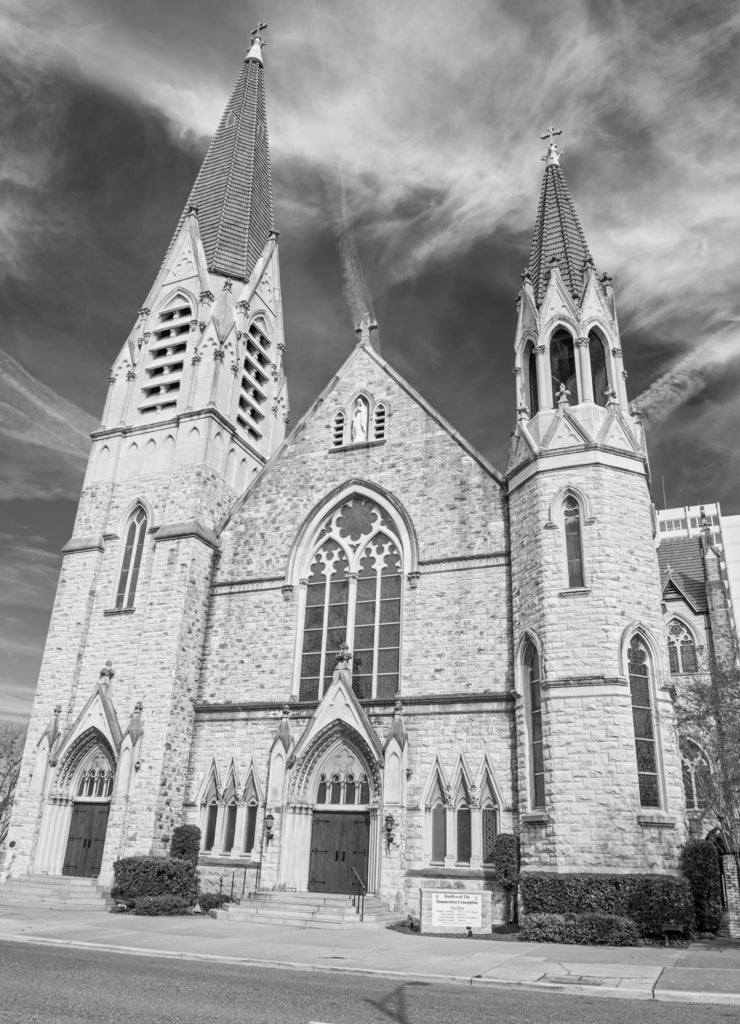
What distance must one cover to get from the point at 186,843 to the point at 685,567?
2492 cm

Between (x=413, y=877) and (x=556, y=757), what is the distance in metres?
4.51

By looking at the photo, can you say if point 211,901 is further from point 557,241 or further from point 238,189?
point 238,189

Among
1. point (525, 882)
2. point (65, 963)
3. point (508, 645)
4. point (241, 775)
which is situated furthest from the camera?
point (241, 775)

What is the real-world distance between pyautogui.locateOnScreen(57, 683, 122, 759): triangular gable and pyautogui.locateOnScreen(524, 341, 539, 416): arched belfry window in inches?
560

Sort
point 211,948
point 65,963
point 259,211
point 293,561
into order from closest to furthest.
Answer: point 65,963 < point 211,948 < point 293,561 < point 259,211

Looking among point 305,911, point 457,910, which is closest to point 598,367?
point 457,910

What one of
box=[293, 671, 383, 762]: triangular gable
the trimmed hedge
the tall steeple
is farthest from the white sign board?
the tall steeple

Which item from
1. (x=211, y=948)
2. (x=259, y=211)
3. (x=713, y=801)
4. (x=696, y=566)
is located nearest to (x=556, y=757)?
(x=713, y=801)

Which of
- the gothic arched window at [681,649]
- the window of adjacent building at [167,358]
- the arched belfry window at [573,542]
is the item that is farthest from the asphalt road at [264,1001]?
the gothic arched window at [681,649]

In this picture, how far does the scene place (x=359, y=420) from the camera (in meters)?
25.1

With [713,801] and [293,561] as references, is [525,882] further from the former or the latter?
[293,561]

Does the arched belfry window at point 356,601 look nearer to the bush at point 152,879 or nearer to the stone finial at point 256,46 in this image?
the bush at point 152,879

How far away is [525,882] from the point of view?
635 inches

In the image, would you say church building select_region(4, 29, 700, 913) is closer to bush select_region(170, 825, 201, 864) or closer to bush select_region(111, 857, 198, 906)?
bush select_region(170, 825, 201, 864)
